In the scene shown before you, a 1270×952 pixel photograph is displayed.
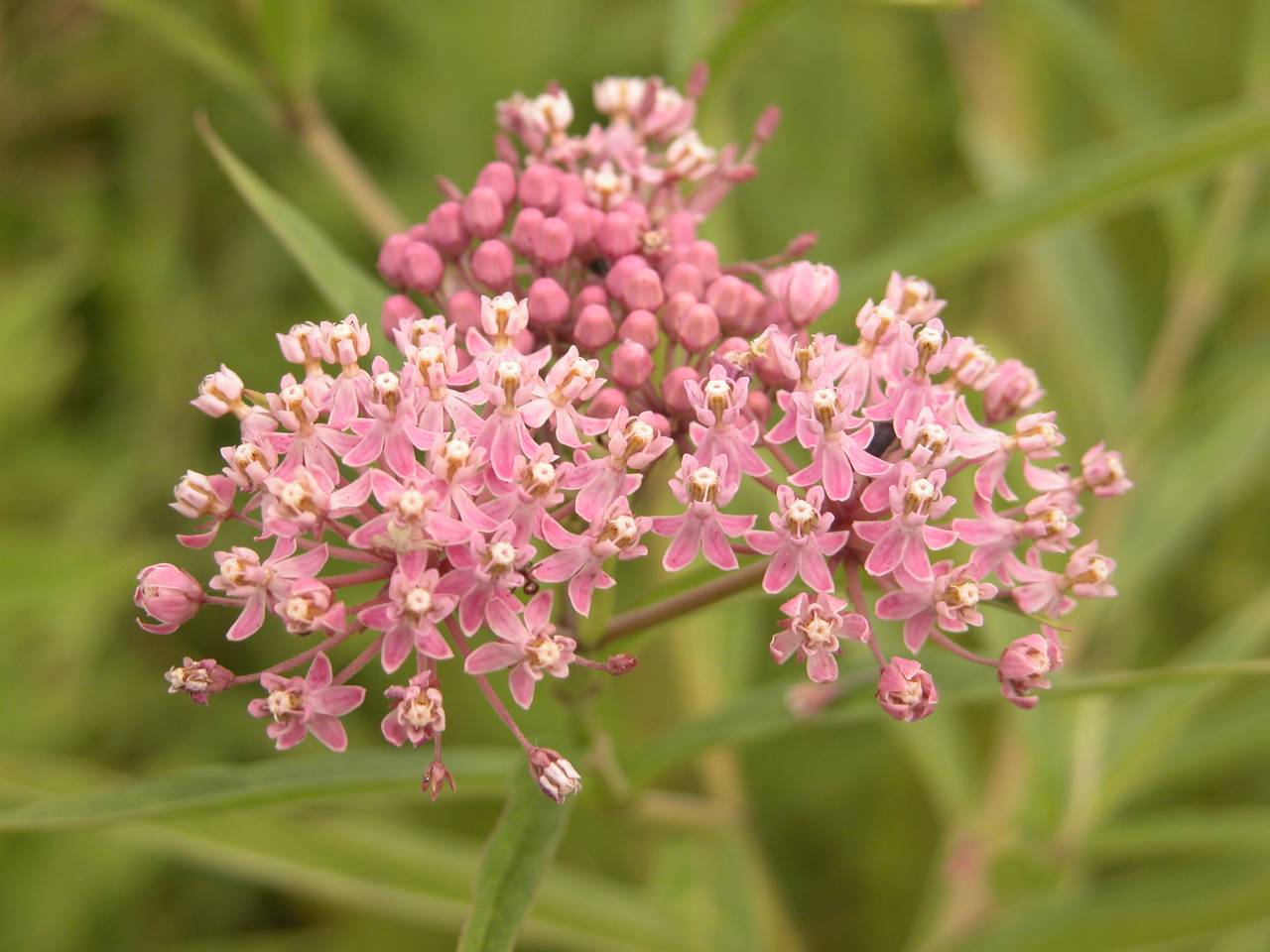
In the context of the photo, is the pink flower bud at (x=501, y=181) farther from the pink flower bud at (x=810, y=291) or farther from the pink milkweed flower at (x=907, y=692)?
the pink milkweed flower at (x=907, y=692)

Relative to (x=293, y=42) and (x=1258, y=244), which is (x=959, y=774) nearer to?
(x=1258, y=244)

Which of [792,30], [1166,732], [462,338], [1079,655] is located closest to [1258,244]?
[1079,655]

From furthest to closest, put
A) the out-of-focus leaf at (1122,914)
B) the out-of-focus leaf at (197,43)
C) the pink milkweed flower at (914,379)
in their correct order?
the out-of-focus leaf at (197,43)
the out-of-focus leaf at (1122,914)
the pink milkweed flower at (914,379)

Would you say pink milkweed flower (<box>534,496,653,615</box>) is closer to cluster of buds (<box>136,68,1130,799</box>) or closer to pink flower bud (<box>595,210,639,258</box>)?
cluster of buds (<box>136,68,1130,799</box>)

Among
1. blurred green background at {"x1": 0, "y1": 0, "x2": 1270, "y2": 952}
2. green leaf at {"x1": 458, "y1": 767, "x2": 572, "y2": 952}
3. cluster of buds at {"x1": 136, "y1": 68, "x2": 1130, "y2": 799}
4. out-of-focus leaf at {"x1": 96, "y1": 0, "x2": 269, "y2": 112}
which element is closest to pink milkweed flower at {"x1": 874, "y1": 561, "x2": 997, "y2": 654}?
cluster of buds at {"x1": 136, "y1": 68, "x2": 1130, "y2": 799}

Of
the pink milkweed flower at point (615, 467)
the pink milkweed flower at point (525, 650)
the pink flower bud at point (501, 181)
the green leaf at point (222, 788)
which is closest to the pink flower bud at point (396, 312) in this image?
the pink flower bud at point (501, 181)

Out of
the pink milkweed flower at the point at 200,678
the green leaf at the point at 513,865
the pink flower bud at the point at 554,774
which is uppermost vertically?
the pink milkweed flower at the point at 200,678

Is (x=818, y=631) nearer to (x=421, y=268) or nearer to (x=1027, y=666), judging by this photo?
(x=1027, y=666)

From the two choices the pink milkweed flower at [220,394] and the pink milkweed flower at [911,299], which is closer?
the pink milkweed flower at [220,394]

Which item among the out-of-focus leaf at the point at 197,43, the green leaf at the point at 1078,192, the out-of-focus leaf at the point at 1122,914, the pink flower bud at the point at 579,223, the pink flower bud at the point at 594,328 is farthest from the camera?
the out-of-focus leaf at the point at 197,43

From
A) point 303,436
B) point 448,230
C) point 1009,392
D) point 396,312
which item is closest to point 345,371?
point 303,436
